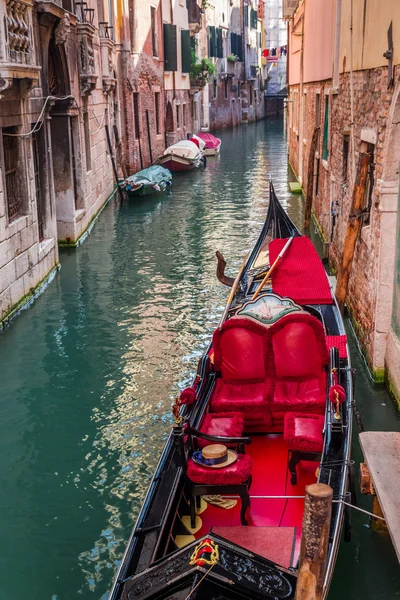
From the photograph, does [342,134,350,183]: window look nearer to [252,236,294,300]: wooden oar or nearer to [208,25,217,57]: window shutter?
[252,236,294,300]: wooden oar

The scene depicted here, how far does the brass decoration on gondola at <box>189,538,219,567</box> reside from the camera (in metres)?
2.86

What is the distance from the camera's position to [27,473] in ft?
15.8

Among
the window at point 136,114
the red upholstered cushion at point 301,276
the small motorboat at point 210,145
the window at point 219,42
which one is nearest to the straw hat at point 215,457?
the red upholstered cushion at point 301,276

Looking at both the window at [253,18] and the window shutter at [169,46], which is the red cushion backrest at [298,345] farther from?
the window at [253,18]

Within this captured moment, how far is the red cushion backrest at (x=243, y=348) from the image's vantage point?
186 inches

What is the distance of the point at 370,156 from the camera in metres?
6.32

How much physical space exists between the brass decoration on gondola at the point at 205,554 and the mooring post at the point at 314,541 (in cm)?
36

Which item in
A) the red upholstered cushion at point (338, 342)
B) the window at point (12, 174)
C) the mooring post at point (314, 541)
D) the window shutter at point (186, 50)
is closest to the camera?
the mooring post at point (314, 541)

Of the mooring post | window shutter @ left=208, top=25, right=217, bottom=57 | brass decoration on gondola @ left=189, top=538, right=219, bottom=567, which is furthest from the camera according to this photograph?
window shutter @ left=208, top=25, right=217, bottom=57

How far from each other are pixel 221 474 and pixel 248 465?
16 cm

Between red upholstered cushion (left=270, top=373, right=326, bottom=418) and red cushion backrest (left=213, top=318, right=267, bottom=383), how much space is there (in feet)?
0.57

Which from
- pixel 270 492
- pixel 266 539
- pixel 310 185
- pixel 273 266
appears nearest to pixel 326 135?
pixel 310 185

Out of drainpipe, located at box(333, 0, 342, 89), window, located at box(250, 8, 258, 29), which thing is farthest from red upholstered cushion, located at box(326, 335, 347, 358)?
window, located at box(250, 8, 258, 29)

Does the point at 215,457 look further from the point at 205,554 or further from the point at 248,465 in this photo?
the point at 205,554
